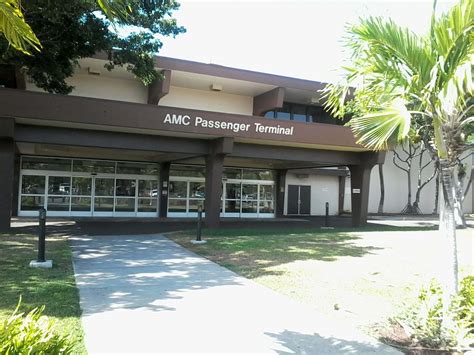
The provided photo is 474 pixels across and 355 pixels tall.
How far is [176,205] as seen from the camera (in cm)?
2467

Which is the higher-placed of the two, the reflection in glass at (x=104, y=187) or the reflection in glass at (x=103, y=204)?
the reflection in glass at (x=104, y=187)

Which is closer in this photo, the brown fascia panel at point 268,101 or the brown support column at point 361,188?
the brown support column at point 361,188

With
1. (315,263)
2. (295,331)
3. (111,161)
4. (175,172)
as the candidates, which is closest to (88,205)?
(111,161)

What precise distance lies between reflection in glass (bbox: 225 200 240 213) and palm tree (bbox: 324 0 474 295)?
20.5 metres

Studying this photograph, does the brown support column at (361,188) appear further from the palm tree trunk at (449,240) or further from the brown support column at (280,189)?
the palm tree trunk at (449,240)

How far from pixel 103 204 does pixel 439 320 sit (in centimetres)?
2030

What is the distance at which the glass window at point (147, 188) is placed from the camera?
2391 cm

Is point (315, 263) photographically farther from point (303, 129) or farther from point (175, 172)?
point (175, 172)

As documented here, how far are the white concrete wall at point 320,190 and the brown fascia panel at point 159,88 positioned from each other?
11.7m

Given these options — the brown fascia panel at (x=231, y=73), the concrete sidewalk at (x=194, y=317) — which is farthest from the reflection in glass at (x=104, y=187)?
the concrete sidewalk at (x=194, y=317)

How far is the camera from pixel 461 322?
493 cm

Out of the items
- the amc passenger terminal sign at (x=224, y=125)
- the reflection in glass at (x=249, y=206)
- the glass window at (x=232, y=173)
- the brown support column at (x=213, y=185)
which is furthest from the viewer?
the reflection in glass at (x=249, y=206)

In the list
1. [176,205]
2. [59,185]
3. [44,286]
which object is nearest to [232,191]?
[176,205]

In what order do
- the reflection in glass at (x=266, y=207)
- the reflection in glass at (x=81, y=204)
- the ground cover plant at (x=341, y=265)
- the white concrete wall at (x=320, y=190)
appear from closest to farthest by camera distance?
the ground cover plant at (x=341, y=265)
the reflection in glass at (x=81, y=204)
the reflection in glass at (x=266, y=207)
the white concrete wall at (x=320, y=190)
